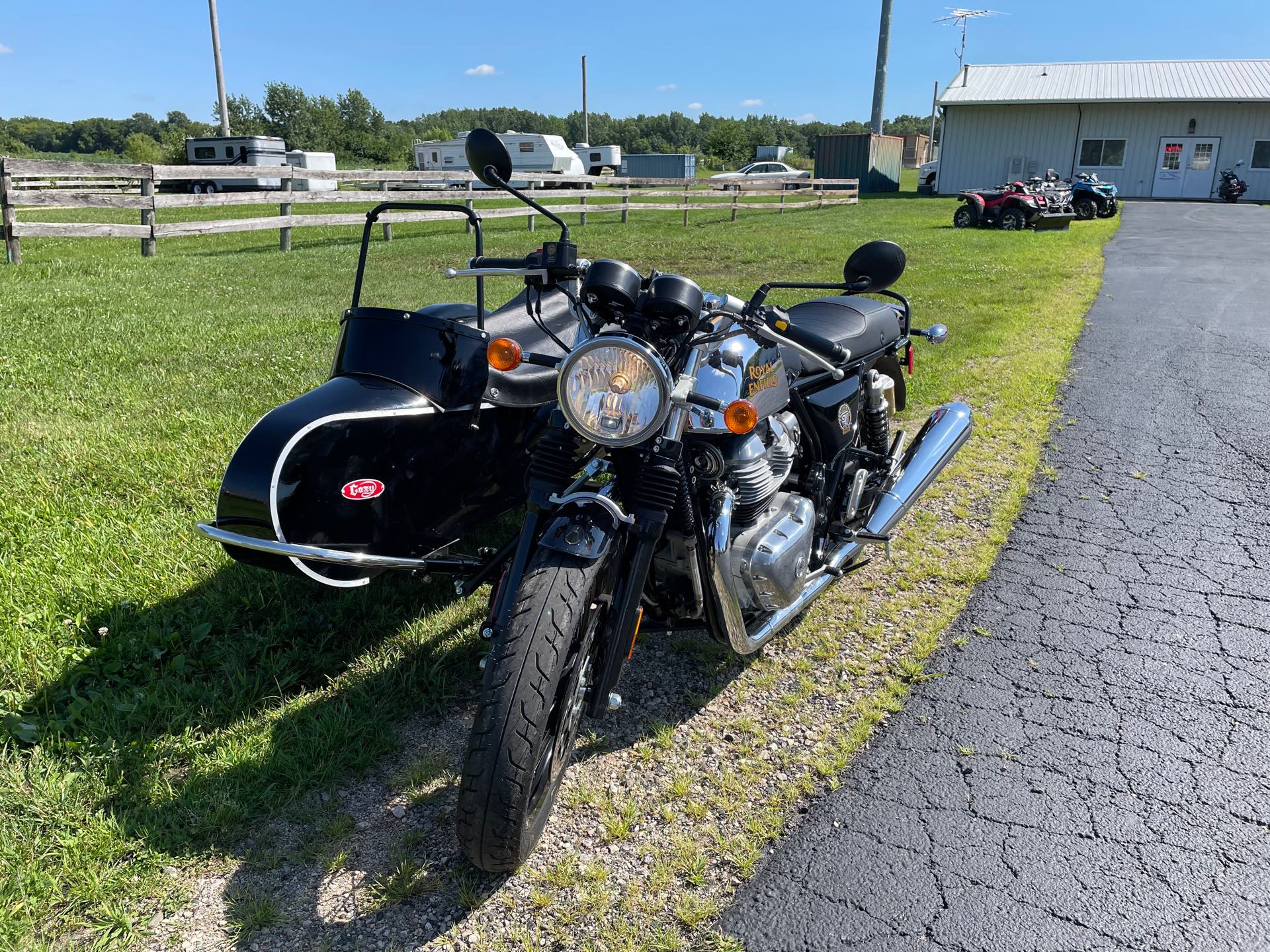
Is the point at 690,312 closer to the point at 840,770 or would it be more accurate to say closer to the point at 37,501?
the point at 840,770

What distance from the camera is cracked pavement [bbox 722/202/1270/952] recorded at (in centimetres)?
218

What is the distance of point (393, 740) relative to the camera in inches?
110

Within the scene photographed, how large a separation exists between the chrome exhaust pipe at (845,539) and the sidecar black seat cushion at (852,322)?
50 cm

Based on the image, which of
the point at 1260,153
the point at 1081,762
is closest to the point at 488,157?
the point at 1081,762

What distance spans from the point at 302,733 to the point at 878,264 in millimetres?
2347

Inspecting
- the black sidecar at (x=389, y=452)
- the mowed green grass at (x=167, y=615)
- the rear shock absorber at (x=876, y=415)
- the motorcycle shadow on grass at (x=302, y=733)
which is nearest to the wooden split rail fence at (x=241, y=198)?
the mowed green grass at (x=167, y=615)

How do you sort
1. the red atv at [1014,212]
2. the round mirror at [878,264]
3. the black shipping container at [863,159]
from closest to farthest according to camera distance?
1. the round mirror at [878,264]
2. the red atv at [1014,212]
3. the black shipping container at [863,159]

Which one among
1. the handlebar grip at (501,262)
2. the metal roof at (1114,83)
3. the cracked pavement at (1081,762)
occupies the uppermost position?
the metal roof at (1114,83)

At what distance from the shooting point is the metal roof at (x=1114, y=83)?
1298 inches

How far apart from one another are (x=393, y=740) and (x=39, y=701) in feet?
3.89

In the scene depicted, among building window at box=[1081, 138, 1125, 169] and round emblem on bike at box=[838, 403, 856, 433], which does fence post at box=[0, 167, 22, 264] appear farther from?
building window at box=[1081, 138, 1125, 169]

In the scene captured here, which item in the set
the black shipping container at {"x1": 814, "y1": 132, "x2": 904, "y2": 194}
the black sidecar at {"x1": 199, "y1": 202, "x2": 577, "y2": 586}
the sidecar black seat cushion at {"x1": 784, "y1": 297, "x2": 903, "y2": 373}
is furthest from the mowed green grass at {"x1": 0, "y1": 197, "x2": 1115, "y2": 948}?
the black shipping container at {"x1": 814, "y1": 132, "x2": 904, "y2": 194}

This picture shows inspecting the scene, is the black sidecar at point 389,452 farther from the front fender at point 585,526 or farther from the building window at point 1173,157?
the building window at point 1173,157

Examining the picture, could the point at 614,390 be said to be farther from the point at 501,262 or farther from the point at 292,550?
the point at 292,550
